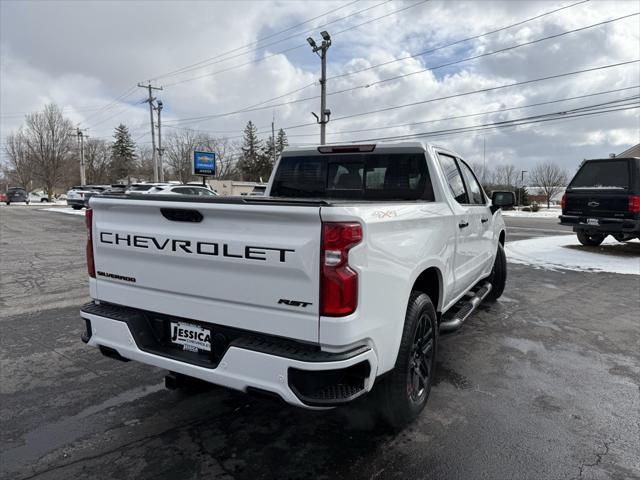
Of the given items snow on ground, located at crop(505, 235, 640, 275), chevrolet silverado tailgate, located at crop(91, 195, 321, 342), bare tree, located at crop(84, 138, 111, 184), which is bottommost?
snow on ground, located at crop(505, 235, 640, 275)

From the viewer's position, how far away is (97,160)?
85.9 meters

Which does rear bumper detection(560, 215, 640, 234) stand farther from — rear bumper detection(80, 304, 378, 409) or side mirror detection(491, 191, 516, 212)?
rear bumper detection(80, 304, 378, 409)

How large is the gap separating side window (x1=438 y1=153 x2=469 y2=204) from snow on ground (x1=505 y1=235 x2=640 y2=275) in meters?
6.02

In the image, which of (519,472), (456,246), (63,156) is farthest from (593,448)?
(63,156)

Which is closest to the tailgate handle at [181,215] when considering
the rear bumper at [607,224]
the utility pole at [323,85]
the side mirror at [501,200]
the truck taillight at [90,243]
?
the truck taillight at [90,243]

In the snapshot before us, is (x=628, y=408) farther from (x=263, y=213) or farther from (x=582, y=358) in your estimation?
(x=263, y=213)

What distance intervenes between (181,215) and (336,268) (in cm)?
102

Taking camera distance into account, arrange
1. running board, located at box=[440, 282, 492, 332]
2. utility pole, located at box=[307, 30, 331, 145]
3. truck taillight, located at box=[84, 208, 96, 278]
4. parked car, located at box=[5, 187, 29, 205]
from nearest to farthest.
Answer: truck taillight, located at box=[84, 208, 96, 278], running board, located at box=[440, 282, 492, 332], utility pole, located at box=[307, 30, 331, 145], parked car, located at box=[5, 187, 29, 205]

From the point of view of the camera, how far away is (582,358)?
4.46m

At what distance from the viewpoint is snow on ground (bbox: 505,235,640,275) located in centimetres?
945

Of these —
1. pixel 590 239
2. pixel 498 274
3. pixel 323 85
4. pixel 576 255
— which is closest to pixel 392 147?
Result: pixel 498 274

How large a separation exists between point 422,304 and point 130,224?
1.99 meters

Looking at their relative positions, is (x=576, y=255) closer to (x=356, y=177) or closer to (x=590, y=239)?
(x=590, y=239)

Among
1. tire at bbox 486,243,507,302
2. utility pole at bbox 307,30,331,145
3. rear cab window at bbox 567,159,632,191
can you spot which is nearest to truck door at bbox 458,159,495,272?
tire at bbox 486,243,507,302
